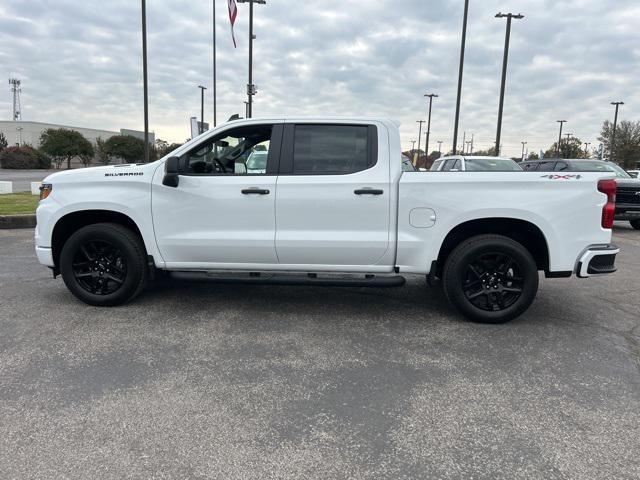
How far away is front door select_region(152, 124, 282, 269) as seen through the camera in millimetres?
4566

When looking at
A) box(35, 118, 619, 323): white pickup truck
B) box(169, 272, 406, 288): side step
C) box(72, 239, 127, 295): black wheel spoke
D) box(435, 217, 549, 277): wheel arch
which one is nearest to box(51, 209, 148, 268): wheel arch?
box(35, 118, 619, 323): white pickup truck

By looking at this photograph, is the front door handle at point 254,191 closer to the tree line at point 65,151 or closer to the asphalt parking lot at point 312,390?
the asphalt parking lot at point 312,390

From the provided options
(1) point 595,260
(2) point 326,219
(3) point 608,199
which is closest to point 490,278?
(1) point 595,260

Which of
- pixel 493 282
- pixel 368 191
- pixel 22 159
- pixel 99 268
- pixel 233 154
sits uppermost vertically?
pixel 22 159

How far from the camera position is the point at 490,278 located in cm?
457

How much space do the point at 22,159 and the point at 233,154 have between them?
63.6 metres

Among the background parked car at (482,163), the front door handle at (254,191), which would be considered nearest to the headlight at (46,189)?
the front door handle at (254,191)

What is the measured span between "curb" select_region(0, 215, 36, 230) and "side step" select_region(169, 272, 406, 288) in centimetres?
741

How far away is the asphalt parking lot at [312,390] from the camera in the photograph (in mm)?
2518

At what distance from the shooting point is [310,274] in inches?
184

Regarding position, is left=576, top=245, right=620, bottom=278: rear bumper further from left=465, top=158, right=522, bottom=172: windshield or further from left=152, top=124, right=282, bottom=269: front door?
left=465, top=158, right=522, bottom=172: windshield

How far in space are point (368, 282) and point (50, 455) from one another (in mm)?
2835

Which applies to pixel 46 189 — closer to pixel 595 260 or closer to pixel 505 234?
pixel 505 234

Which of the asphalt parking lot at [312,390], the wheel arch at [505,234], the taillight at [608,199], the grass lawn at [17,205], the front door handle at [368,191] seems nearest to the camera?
the asphalt parking lot at [312,390]
